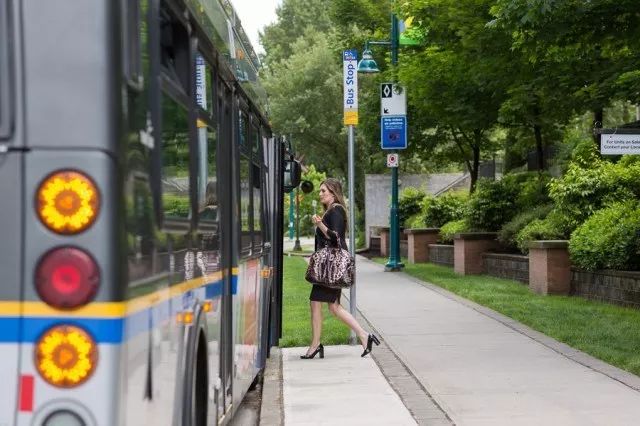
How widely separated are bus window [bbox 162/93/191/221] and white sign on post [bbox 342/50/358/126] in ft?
27.1

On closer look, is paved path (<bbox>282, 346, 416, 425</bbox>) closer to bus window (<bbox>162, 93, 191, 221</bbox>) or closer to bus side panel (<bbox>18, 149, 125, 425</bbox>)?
bus window (<bbox>162, 93, 191, 221</bbox>)

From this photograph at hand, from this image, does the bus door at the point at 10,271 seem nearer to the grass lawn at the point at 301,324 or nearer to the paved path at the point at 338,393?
the paved path at the point at 338,393

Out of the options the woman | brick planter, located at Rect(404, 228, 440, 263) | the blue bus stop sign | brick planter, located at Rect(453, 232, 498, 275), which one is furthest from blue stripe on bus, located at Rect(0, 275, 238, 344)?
brick planter, located at Rect(404, 228, 440, 263)

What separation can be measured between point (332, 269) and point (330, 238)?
335mm

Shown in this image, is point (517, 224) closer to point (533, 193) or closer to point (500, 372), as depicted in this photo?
point (533, 193)

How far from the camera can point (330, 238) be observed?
11102 millimetres

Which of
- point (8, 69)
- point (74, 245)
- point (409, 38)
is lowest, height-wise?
point (74, 245)

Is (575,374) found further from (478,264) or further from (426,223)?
(426,223)

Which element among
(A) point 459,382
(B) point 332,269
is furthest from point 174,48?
(B) point 332,269

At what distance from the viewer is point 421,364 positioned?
11023 mm

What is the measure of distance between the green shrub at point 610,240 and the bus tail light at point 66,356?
1382cm

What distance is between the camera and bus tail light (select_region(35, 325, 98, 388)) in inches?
128

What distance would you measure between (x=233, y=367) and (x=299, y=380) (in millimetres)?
3188

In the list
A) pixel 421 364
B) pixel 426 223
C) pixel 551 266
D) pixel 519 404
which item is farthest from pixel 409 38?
pixel 519 404
